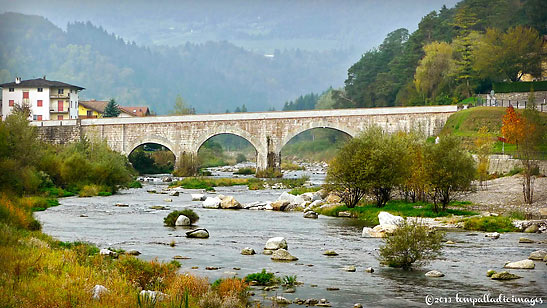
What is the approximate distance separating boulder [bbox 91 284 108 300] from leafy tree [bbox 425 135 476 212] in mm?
20449

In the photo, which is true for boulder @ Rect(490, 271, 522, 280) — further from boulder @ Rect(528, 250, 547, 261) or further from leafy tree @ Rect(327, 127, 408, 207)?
leafy tree @ Rect(327, 127, 408, 207)

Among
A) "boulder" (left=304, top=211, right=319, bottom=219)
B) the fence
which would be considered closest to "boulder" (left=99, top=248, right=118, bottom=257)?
"boulder" (left=304, top=211, right=319, bottom=219)

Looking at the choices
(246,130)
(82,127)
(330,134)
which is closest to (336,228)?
(246,130)

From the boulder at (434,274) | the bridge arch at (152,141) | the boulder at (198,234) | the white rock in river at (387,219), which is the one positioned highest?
the bridge arch at (152,141)

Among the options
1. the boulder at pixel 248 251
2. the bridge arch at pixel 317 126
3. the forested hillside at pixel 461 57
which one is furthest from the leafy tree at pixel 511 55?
the boulder at pixel 248 251

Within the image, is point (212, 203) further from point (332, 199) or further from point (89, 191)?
point (89, 191)

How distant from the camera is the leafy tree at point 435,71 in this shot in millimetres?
80906

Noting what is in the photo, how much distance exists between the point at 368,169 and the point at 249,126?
127 feet

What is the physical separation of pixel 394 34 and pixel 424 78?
35670mm

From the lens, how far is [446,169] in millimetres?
30875

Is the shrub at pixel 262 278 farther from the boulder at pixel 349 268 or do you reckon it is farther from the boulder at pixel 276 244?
the boulder at pixel 276 244

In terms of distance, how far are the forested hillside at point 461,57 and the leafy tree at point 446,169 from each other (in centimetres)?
4433

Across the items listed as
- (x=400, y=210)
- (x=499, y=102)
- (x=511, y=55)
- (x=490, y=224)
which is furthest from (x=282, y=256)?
(x=511, y=55)

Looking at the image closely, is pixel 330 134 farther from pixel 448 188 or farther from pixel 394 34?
pixel 448 188
